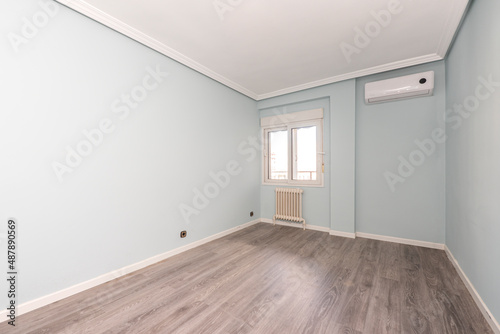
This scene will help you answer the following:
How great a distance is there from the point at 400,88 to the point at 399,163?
1.14 m

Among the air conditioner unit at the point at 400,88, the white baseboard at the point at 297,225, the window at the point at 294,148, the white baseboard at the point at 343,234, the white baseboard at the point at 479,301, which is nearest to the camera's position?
the white baseboard at the point at 479,301

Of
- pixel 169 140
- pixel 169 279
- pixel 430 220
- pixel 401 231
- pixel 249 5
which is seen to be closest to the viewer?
pixel 249 5

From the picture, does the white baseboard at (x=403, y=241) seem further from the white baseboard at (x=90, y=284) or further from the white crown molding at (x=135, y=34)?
the white crown molding at (x=135, y=34)

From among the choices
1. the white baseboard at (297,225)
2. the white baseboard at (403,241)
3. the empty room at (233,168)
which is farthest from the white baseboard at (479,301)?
the white baseboard at (297,225)

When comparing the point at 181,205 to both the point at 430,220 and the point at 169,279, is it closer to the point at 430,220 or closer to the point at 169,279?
the point at 169,279

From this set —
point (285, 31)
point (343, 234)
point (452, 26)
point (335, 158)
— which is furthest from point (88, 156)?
point (452, 26)

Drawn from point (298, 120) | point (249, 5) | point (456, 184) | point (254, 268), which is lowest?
point (254, 268)

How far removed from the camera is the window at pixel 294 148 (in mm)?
4184

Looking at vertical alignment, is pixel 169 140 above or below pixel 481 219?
above

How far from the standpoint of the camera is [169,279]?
7.55 feet

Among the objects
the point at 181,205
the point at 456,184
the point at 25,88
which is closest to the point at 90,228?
the point at 181,205

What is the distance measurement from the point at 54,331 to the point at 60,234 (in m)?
0.76

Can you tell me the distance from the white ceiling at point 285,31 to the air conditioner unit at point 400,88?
0.79 ft

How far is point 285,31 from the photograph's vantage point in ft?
8.18
